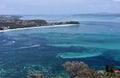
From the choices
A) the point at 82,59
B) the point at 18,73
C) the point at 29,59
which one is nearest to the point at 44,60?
the point at 29,59

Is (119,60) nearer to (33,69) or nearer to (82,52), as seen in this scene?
(82,52)

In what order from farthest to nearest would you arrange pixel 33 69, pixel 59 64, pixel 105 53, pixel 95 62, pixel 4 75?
pixel 105 53 < pixel 95 62 < pixel 59 64 < pixel 33 69 < pixel 4 75

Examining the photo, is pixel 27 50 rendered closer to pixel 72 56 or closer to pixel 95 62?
pixel 72 56

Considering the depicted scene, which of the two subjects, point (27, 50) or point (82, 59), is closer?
point (82, 59)

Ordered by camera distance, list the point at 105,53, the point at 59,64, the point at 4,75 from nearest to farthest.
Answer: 1. the point at 4,75
2. the point at 59,64
3. the point at 105,53

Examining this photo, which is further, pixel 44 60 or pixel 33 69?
pixel 44 60

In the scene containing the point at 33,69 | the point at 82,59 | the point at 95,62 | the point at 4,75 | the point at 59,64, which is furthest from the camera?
the point at 82,59

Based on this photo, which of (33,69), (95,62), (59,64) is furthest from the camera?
(95,62)

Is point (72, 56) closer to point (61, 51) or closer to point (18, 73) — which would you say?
point (61, 51)
